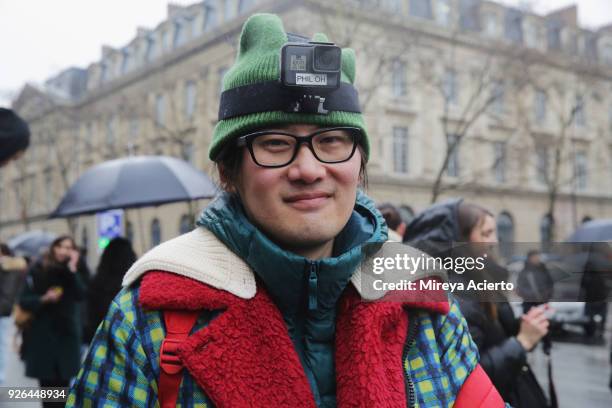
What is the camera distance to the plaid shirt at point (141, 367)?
145cm

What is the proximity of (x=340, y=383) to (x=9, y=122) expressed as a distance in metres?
2.12

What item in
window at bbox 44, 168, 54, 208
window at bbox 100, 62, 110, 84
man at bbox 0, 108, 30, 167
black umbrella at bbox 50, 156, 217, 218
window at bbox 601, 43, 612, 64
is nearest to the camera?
man at bbox 0, 108, 30, 167

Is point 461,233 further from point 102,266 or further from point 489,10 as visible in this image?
point 489,10

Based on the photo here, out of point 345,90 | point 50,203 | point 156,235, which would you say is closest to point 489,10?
point 156,235

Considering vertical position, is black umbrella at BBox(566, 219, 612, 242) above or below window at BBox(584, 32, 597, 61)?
below

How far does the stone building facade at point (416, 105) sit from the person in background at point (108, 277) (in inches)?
351

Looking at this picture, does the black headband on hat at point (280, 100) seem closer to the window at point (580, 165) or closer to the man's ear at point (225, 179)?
the man's ear at point (225, 179)

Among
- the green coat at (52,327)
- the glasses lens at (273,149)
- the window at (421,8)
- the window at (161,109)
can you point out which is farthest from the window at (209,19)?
the glasses lens at (273,149)

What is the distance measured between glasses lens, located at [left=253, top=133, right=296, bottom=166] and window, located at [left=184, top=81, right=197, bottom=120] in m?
20.1

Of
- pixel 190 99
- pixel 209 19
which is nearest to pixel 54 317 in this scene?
pixel 209 19

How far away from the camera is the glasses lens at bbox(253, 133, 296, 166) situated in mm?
1590

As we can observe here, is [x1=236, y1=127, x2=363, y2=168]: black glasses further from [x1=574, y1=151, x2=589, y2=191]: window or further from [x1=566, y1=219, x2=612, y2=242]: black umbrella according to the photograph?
[x1=574, y1=151, x2=589, y2=191]: window

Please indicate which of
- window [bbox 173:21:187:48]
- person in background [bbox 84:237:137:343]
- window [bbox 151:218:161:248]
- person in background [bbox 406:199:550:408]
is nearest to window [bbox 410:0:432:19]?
window [bbox 173:21:187:48]

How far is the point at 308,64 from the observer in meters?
1.56
